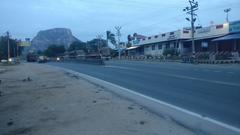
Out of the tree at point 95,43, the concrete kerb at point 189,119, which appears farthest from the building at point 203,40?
the tree at point 95,43

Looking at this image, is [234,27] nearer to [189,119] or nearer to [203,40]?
Result: [203,40]

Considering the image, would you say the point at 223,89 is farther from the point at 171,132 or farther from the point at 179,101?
the point at 171,132

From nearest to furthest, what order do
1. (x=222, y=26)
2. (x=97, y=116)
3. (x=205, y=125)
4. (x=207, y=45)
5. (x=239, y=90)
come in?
1. (x=205, y=125)
2. (x=97, y=116)
3. (x=239, y=90)
4. (x=222, y=26)
5. (x=207, y=45)

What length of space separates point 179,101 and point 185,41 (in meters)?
63.9

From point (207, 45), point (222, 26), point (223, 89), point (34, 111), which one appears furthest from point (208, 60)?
point (34, 111)

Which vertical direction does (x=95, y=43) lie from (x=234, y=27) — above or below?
above

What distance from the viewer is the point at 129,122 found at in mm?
10117

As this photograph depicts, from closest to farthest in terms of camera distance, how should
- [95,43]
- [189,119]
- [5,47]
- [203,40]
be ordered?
1. [189,119]
2. [203,40]
3. [5,47]
4. [95,43]

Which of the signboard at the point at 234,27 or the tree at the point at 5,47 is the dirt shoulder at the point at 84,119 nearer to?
the signboard at the point at 234,27

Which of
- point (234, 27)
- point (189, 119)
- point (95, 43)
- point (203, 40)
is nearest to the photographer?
point (189, 119)

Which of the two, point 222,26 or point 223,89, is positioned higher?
point 222,26

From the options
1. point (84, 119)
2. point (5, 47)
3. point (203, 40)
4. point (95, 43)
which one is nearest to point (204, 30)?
point (203, 40)

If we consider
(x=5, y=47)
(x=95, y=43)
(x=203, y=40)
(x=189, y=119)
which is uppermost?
(x=95, y=43)

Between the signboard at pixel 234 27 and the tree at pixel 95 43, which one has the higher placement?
the tree at pixel 95 43
